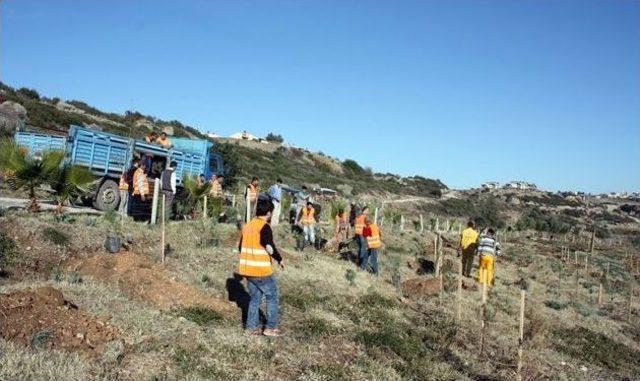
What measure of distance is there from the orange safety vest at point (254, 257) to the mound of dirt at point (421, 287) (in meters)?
7.04

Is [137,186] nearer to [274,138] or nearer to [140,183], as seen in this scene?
[140,183]

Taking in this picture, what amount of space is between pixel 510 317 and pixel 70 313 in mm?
9941

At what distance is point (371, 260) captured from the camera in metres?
15.6

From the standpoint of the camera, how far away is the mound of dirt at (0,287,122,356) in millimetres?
6219

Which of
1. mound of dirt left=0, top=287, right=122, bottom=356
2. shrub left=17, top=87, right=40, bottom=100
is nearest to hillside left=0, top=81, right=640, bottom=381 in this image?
mound of dirt left=0, top=287, right=122, bottom=356

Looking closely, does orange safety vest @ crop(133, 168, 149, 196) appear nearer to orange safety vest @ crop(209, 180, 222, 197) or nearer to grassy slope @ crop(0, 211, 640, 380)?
grassy slope @ crop(0, 211, 640, 380)

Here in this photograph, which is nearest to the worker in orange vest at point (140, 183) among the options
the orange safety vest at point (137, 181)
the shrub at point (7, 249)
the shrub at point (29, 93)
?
the orange safety vest at point (137, 181)

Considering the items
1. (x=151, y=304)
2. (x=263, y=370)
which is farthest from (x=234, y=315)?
(x=263, y=370)

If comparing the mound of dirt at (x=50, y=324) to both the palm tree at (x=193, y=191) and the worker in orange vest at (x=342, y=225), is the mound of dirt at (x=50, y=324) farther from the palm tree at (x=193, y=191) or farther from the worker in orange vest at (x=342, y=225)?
the worker in orange vest at (x=342, y=225)

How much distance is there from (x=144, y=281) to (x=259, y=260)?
8.19 feet

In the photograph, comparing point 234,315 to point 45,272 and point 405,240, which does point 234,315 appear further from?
point 405,240

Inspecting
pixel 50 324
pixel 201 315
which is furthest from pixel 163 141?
pixel 50 324

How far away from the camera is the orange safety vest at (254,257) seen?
7773mm

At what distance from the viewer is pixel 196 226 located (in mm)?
15281
